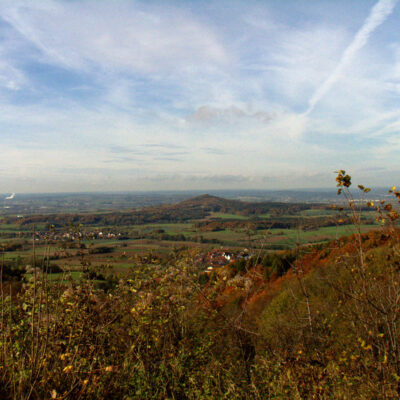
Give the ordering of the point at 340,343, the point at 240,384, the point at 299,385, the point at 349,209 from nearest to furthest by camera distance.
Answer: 1. the point at 349,209
2. the point at 299,385
3. the point at 240,384
4. the point at 340,343

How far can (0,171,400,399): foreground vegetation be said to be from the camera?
2690 mm

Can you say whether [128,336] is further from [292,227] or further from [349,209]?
[349,209]

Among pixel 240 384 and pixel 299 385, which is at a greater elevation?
pixel 299 385

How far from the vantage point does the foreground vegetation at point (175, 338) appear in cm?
269

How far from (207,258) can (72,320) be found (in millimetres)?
4242

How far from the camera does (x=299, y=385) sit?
3.68 metres

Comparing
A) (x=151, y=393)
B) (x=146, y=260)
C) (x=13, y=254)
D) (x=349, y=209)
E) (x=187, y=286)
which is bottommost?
(x=151, y=393)

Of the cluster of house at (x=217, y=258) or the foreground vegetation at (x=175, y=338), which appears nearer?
the foreground vegetation at (x=175, y=338)

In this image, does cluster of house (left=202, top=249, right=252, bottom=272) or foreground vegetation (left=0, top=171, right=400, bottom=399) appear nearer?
foreground vegetation (left=0, top=171, right=400, bottom=399)

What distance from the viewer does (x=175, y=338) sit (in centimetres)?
563

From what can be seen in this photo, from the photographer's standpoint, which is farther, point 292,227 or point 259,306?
point 259,306

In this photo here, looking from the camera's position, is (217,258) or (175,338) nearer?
(175,338)

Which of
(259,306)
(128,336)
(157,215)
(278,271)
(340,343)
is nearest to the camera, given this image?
(128,336)

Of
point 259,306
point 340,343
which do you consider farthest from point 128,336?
point 259,306
